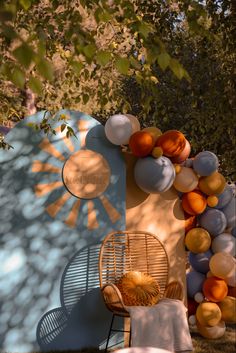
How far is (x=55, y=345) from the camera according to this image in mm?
4230

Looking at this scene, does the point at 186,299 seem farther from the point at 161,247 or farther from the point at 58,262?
the point at 58,262

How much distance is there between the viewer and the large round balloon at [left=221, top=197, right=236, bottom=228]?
16.8ft

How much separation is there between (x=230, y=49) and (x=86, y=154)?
5.85 feet

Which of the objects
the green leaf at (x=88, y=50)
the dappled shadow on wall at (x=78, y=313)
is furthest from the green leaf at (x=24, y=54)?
the dappled shadow on wall at (x=78, y=313)

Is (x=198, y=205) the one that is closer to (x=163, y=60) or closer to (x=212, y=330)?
(x=212, y=330)

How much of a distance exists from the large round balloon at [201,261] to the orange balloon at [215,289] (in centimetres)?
19

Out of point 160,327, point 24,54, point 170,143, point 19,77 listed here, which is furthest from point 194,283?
point 24,54

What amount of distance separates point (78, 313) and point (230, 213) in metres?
1.89

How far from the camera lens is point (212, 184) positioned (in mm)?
4809

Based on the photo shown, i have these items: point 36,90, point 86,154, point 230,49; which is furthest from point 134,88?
point 36,90

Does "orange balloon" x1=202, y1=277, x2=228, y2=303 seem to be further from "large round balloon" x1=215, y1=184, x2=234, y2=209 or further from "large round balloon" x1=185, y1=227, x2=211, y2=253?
"large round balloon" x1=215, y1=184, x2=234, y2=209

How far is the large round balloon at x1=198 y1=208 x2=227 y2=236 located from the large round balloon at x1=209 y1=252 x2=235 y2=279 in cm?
27

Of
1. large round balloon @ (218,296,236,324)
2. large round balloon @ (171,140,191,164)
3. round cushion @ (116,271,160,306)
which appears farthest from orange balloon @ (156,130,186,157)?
large round balloon @ (218,296,236,324)

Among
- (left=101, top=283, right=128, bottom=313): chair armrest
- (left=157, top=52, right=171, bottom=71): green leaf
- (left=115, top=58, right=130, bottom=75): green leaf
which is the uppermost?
(left=157, top=52, right=171, bottom=71): green leaf
